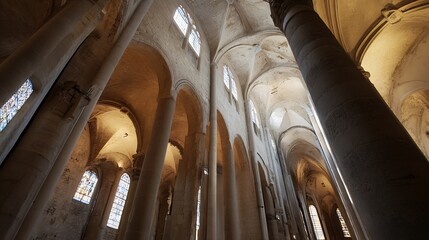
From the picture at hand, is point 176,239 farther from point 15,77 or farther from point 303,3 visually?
point 303,3

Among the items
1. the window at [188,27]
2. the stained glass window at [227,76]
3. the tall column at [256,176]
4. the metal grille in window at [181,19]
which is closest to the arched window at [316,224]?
the tall column at [256,176]

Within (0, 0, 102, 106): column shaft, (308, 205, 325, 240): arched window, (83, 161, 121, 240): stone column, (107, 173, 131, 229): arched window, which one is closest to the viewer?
(0, 0, 102, 106): column shaft

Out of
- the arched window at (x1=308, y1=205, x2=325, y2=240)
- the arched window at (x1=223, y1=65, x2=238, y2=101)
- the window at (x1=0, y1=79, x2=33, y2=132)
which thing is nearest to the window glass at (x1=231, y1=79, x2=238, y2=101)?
the arched window at (x1=223, y1=65, x2=238, y2=101)

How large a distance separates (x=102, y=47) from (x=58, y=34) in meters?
1.65

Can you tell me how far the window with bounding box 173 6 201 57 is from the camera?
30.0 feet

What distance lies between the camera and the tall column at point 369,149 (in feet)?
5.35

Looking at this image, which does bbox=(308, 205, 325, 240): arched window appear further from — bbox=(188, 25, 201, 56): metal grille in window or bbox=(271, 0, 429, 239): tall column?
bbox=(271, 0, 429, 239): tall column

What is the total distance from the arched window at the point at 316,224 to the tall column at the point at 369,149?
23.8 metres

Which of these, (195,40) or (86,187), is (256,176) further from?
(86,187)

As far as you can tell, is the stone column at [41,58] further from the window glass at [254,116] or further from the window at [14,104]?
the window glass at [254,116]

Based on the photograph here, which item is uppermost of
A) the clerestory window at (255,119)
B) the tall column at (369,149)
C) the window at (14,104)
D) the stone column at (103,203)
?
the clerestory window at (255,119)

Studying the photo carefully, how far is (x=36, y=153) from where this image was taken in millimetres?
3061

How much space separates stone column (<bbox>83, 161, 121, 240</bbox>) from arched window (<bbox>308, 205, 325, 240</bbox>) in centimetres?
1901

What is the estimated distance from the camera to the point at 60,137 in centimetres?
338
